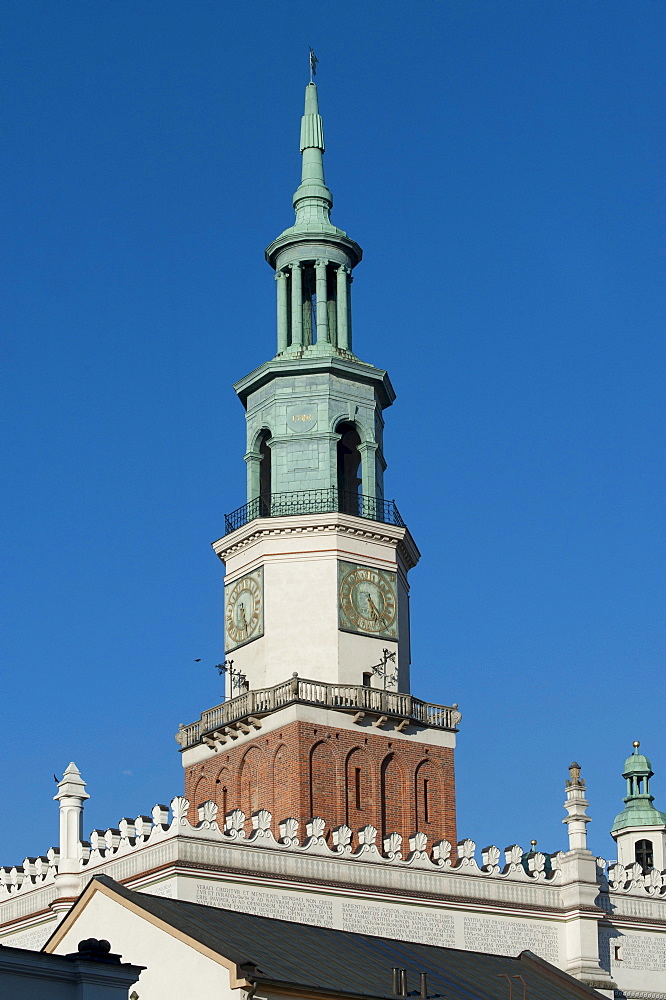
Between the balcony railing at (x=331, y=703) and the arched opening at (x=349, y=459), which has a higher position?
the arched opening at (x=349, y=459)

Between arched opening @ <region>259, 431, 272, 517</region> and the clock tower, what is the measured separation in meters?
0.07

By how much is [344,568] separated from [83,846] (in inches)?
569

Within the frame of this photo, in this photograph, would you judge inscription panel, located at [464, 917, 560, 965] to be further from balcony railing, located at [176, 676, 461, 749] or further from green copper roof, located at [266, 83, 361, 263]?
green copper roof, located at [266, 83, 361, 263]

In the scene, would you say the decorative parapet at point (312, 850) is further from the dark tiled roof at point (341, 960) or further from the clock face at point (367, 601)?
the clock face at point (367, 601)

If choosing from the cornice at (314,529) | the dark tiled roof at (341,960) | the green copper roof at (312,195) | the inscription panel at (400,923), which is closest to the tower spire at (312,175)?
the green copper roof at (312,195)

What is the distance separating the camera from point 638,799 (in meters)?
92.3

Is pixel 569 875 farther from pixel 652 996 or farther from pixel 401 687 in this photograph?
pixel 401 687

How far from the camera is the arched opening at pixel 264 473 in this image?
72.4 meters

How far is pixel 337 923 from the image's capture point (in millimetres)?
57938

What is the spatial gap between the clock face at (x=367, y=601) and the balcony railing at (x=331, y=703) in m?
2.49

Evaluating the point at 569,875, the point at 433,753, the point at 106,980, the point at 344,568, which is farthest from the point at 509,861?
the point at 106,980

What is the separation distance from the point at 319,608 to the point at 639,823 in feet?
95.3

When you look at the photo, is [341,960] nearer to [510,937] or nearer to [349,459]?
[510,937]

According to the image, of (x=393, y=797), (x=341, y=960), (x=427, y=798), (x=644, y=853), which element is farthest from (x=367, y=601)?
(x=644, y=853)
